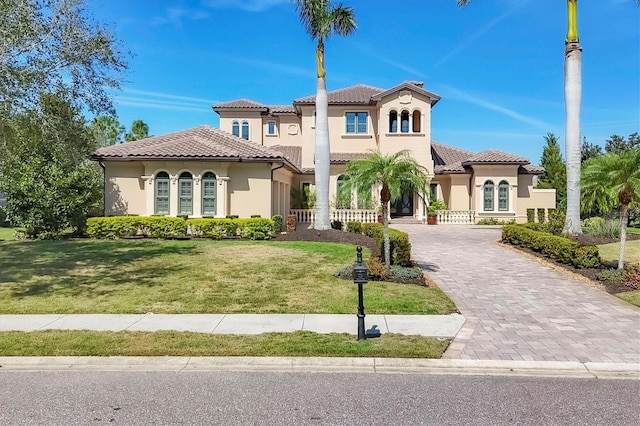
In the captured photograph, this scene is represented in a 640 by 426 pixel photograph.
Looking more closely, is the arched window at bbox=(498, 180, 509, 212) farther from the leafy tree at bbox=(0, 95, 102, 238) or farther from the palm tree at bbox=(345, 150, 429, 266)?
the leafy tree at bbox=(0, 95, 102, 238)

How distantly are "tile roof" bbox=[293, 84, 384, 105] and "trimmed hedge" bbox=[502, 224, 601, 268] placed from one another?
1627cm

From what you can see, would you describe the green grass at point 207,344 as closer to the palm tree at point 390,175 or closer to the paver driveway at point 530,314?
the paver driveway at point 530,314

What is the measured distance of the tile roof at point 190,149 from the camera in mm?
20516

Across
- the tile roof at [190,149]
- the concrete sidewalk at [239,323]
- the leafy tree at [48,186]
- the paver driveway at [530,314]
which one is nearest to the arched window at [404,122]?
the tile roof at [190,149]

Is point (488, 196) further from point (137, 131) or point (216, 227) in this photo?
point (137, 131)

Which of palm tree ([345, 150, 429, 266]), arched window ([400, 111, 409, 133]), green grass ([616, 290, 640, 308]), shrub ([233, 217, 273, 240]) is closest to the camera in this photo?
green grass ([616, 290, 640, 308])

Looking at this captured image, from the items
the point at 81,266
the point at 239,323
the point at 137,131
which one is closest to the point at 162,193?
the point at 81,266

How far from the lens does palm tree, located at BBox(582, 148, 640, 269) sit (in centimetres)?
1109

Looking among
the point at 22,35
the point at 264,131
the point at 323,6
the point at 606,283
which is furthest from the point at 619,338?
the point at 264,131

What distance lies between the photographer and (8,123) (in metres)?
13.3

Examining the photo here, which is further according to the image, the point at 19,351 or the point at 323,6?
the point at 323,6

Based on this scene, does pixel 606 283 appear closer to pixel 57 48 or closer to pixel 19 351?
pixel 19 351

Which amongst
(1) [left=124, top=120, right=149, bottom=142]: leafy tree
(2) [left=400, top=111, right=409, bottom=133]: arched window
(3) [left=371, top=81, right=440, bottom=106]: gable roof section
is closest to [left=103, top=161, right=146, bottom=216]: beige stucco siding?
(3) [left=371, top=81, right=440, bottom=106]: gable roof section

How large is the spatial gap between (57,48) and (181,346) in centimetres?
1123
